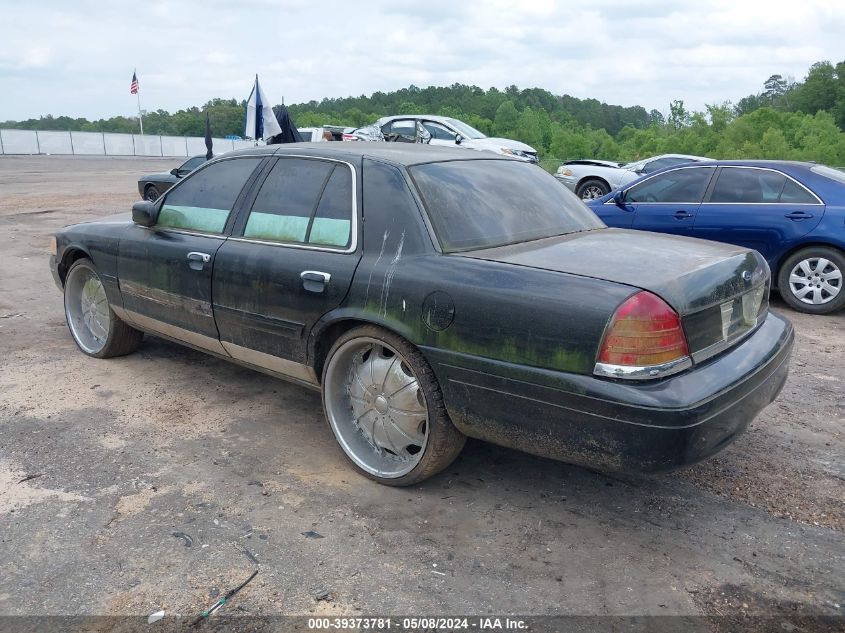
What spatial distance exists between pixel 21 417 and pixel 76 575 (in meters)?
1.86

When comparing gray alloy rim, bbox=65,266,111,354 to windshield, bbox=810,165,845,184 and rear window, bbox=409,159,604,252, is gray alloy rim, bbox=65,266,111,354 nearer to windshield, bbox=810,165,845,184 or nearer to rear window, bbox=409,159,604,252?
rear window, bbox=409,159,604,252

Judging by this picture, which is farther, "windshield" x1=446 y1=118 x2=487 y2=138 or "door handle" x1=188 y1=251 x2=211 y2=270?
"windshield" x1=446 y1=118 x2=487 y2=138

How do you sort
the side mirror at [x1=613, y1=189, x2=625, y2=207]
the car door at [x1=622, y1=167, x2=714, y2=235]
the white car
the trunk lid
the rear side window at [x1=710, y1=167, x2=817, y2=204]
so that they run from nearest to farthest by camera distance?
the trunk lid, the rear side window at [x1=710, y1=167, x2=817, y2=204], the side mirror at [x1=613, y1=189, x2=625, y2=207], the car door at [x1=622, y1=167, x2=714, y2=235], the white car

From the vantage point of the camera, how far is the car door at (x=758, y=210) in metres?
6.79

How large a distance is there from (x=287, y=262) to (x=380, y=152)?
0.77 meters

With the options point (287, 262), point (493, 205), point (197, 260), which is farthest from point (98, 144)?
point (493, 205)

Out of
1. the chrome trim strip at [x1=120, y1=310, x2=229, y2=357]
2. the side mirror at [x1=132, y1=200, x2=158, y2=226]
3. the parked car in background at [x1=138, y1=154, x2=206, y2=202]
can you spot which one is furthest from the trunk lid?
the parked car in background at [x1=138, y1=154, x2=206, y2=202]

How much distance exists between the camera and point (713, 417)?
2.68 metres

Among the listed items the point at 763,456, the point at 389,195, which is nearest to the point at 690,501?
A: the point at 763,456

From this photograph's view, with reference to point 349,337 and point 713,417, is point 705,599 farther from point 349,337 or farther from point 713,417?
point 349,337

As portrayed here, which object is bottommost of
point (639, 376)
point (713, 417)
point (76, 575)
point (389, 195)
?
point (76, 575)

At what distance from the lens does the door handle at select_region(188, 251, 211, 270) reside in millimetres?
4050

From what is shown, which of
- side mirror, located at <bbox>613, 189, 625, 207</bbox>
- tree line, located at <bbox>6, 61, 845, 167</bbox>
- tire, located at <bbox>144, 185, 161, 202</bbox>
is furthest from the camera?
tree line, located at <bbox>6, 61, 845, 167</bbox>

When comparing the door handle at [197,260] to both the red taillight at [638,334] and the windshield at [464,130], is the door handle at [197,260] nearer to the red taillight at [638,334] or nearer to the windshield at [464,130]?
the red taillight at [638,334]
